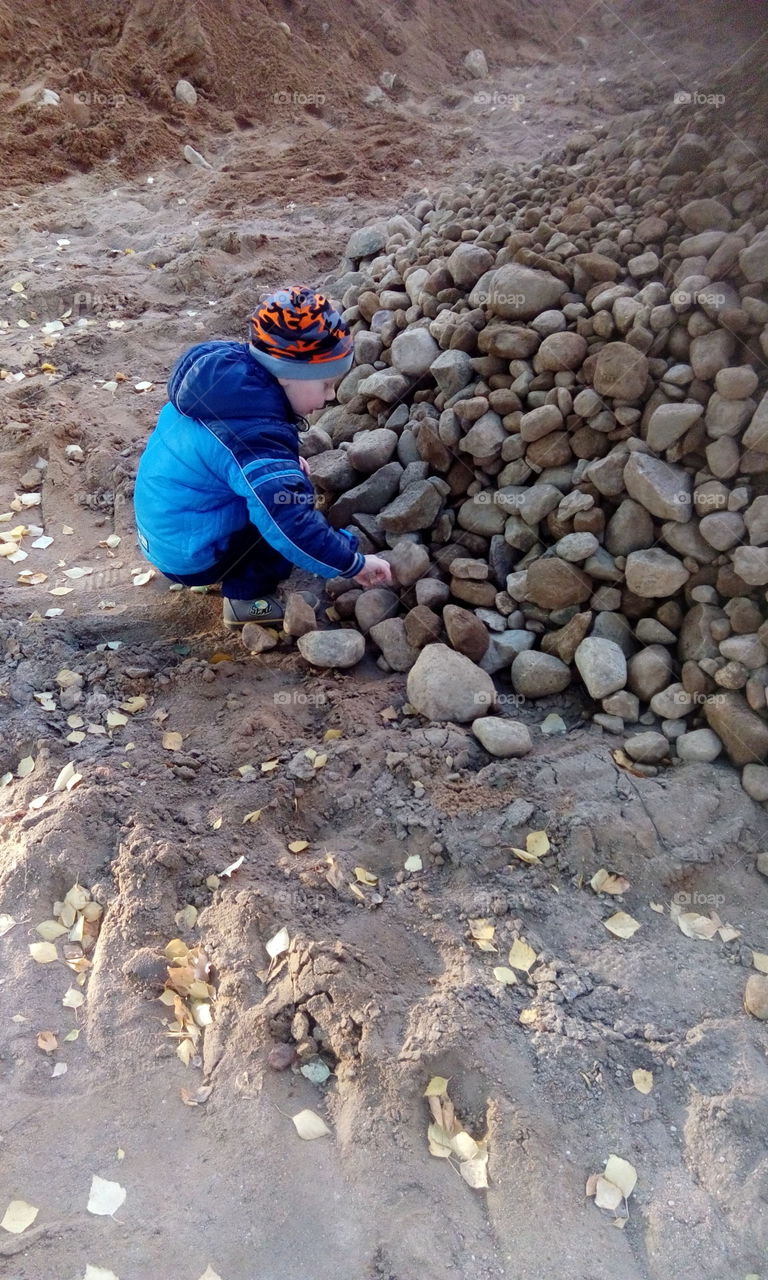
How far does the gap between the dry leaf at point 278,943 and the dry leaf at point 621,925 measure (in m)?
0.79

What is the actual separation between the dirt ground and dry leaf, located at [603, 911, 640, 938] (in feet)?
0.10

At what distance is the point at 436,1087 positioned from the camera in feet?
5.72

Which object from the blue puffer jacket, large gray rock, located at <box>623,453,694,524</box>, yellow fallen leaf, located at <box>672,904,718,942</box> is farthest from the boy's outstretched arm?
yellow fallen leaf, located at <box>672,904,718,942</box>

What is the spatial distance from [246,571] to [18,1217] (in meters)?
1.92

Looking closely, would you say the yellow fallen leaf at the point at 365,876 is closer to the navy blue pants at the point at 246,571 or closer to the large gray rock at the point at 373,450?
the navy blue pants at the point at 246,571

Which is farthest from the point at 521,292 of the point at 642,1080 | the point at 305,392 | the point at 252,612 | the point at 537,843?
the point at 642,1080

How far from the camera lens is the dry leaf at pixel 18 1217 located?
1532mm

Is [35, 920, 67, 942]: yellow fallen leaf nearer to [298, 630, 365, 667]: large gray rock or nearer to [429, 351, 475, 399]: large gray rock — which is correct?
[298, 630, 365, 667]: large gray rock

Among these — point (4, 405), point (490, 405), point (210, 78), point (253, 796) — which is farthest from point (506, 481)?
point (210, 78)

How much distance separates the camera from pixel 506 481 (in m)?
Answer: 2.92

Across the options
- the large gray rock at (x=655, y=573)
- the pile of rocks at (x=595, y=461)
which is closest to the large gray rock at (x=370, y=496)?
the pile of rocks at (x=595, y=461)

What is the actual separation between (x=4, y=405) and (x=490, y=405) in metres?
2.54

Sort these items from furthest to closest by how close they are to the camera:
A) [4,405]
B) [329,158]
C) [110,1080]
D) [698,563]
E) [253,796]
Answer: [329,158] < [4,405] < [698,563] < [253,796] < [110,1080]

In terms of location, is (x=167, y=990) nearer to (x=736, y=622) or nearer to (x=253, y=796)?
(x=253, y=796)
